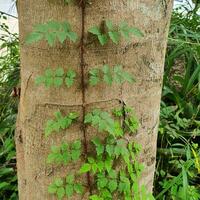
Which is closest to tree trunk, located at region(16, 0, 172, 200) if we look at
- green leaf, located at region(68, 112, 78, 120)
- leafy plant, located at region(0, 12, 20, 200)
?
green leaf, located at region(68, 112, 78, 120)

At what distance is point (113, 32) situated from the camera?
3.55 ft

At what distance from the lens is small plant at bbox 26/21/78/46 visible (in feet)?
3.29

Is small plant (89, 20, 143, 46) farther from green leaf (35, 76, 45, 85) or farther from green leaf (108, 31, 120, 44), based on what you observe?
green leaf (35, 76, 45, 85)

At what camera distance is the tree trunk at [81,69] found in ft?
3.67

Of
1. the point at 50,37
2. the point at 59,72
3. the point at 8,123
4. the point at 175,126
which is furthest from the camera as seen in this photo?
the point at 8,123

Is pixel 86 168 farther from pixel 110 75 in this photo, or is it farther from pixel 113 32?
pixel 113 32

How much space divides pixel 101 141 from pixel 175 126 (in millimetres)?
835

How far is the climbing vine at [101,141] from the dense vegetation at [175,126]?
51 cm

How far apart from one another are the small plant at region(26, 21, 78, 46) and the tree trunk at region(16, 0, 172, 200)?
0.16 feet

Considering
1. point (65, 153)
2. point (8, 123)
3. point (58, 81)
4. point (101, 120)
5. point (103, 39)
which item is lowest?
point (8, 123)

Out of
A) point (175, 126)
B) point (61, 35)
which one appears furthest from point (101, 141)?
point (175, 126)

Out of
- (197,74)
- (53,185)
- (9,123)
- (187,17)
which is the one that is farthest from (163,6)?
(187,17)

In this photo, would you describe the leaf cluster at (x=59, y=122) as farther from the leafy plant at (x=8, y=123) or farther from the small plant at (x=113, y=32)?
the leafy plant at (x=8, y=123)

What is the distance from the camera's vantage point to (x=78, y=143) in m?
1.21
